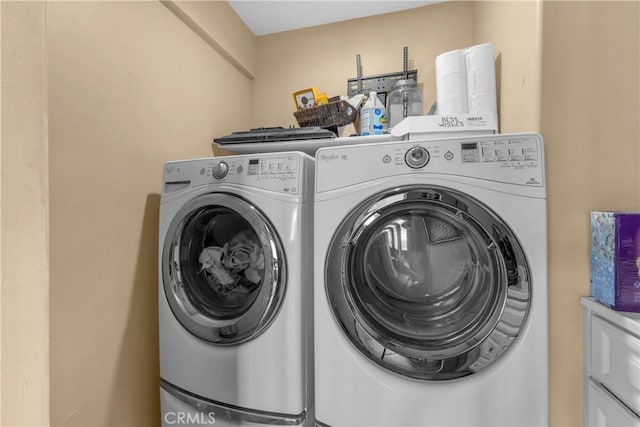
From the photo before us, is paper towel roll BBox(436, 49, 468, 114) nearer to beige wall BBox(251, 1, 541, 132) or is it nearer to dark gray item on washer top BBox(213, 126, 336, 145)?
beige wall BBox(251, 1, 541, 132)

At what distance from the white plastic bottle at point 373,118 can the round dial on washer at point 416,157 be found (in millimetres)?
717

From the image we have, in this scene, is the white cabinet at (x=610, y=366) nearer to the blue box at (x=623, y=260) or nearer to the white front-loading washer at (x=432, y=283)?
the blue box at (x=623, y=260)

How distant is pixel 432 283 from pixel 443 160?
0.38 m

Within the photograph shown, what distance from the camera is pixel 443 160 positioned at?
35.1 inches

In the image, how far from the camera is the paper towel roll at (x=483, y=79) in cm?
129

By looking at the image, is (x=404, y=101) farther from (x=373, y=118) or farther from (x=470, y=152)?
(x=470, y=152)

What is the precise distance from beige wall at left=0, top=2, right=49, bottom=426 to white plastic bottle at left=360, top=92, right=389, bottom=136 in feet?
4.13

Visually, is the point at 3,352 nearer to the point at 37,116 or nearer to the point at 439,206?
the point at 37,116

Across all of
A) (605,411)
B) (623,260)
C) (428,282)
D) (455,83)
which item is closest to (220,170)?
(428,282)

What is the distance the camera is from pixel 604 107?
0.89 m

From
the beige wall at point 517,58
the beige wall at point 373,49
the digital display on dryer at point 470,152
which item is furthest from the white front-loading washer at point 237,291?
the beige wall at point 373,49

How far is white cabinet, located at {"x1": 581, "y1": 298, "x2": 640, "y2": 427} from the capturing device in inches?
28.0

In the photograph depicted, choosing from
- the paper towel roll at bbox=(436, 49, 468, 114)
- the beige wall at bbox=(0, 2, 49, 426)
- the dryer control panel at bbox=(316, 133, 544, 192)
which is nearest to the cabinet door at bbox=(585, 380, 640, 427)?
the dryer control panel at bbox=(316, 133, 544, 192)

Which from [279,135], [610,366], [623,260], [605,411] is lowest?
[605,411]
